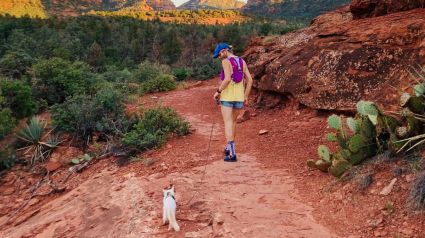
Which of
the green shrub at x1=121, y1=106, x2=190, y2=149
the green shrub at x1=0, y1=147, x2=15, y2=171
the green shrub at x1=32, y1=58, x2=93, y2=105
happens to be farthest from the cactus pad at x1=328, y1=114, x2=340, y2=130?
the green shrub at x1=32, y1=58, x2=93, y2=105

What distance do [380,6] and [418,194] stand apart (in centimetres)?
499

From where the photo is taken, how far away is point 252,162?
4770 mm

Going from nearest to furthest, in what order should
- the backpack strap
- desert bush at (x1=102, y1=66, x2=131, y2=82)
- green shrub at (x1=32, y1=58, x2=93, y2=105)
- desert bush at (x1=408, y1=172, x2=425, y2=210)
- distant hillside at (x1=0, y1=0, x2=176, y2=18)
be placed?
desert bush at (x1=408, y1=172, x2=425, y2=210) → the backpack strap → green shrub at (x1=32, y1=58, x2=93, y2=105) → desert bush at (x1=102, y1=66, x2=131, y2=82) → distant hillside at (x1=0, y1=0, x2=176, y2=18)

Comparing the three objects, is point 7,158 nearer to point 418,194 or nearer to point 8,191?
point 8,191

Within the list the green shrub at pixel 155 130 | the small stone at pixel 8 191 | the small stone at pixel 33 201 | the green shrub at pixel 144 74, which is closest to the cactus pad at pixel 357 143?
the green shrub at pixel 155 130

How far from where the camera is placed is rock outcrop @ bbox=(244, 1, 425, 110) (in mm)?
5012

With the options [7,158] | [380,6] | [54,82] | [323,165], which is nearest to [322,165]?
[323,165]

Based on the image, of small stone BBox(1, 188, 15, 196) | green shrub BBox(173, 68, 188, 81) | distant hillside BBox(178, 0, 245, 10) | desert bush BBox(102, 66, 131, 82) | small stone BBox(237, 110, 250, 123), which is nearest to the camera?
small stone BBox(1, 188, 15, 196)

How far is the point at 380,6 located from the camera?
21.0ft

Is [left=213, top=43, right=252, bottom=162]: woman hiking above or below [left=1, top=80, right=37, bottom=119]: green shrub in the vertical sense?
above

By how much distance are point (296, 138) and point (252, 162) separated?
1090 mm

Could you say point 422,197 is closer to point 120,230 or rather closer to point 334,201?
point 334,201

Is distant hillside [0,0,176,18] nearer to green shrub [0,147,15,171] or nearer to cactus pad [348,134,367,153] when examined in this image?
green shrub [0,147,15,171]

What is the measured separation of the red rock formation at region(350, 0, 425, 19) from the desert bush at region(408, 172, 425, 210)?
4.37 metres
